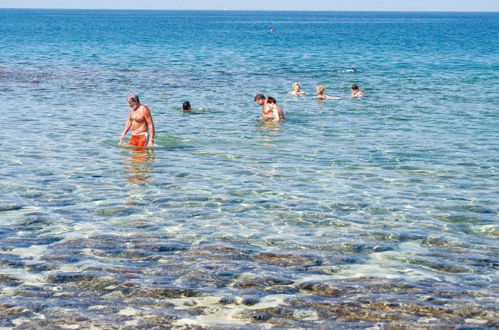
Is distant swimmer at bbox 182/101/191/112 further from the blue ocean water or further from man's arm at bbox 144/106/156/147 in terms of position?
man's arm at bbox 144/106/156/147

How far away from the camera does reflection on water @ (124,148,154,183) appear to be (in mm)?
→ 15828

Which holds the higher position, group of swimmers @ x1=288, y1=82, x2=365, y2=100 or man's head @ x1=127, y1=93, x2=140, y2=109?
man's head @ x1=127, y1=93, x2=140, y2=109

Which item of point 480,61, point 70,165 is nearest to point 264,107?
point 70,165

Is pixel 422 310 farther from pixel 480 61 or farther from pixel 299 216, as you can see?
pixel 480 61

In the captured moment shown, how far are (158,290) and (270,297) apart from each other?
4.69ft

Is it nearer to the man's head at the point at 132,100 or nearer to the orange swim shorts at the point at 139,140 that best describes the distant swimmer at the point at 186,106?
the orange swim shorts at the point at 139,140

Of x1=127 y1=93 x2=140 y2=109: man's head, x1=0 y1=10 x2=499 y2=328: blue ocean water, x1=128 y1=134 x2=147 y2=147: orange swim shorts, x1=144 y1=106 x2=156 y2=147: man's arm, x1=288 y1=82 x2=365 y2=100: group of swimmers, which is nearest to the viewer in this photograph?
x1=0 y1=10 x2=499 y2=328: blue ocean water

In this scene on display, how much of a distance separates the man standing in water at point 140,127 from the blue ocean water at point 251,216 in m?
0.39

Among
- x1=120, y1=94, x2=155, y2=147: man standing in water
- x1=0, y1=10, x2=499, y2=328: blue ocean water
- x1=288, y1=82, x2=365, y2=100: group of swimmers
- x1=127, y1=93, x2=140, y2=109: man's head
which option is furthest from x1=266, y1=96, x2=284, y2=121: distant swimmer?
x1=127, y1=93, x2=140, y2=109: man's head

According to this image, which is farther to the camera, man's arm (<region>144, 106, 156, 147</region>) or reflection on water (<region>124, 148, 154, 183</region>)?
man's arm (<region>144, 106, 156, 147</region>)

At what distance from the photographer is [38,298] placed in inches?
342

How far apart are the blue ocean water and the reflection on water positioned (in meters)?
0.08

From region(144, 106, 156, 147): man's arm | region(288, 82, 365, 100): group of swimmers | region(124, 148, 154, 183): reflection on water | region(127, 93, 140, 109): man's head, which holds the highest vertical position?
region(127, 93, 140, 109): man's head

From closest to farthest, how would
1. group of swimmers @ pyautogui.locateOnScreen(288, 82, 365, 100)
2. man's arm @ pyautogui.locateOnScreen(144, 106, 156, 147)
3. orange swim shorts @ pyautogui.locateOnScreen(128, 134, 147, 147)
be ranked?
man's arm @ pyautogui.locateOnScreen(144, 106, 156, 147), orange swim shorts @ pyautogui.locateOnScreen(128, 134, 147, 147), group of swimmers @ pyautogui.locateOnScreen(288, 82, 365, 100)
